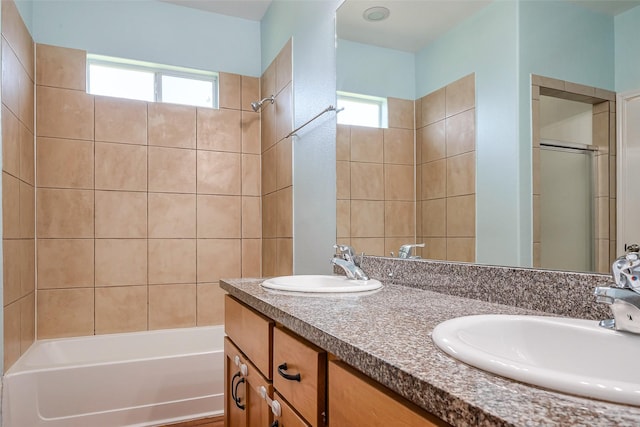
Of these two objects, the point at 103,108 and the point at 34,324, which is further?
the point at 103,108

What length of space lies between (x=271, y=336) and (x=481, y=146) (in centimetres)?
79

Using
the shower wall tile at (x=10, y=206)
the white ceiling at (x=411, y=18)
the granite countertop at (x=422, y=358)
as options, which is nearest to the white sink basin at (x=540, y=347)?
the granite countertop at (x=422, y=358)

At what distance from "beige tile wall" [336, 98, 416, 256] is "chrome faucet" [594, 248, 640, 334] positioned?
0.82 m

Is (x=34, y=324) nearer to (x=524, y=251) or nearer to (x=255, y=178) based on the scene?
(x=255, y=178)

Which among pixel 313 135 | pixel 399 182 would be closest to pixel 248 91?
pixel 313 135

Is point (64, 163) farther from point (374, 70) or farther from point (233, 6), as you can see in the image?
point (374, 70)

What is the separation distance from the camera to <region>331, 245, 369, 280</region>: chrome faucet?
1.60 meters

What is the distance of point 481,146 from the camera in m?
1.23

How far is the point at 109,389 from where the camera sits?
2.17 metres

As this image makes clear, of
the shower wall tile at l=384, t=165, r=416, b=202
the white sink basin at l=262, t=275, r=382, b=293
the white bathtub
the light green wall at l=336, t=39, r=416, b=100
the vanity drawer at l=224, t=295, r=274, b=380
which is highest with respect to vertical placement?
the light green wall at l=336, t=39, r=416, b=100

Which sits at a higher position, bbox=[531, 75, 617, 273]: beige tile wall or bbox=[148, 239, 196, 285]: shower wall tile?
bbox=[531, 75, 617, 273]: beige tile wall

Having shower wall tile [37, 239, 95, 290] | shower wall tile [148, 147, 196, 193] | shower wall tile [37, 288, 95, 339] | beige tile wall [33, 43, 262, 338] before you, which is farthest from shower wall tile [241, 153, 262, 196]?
shower wall tile [37, 288, 95, 339]

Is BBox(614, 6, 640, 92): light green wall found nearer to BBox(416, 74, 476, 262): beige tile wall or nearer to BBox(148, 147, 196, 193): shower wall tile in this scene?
BBox(416, 74, 476, 262): beige tile wall

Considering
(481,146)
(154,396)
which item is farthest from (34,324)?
(481,146)
